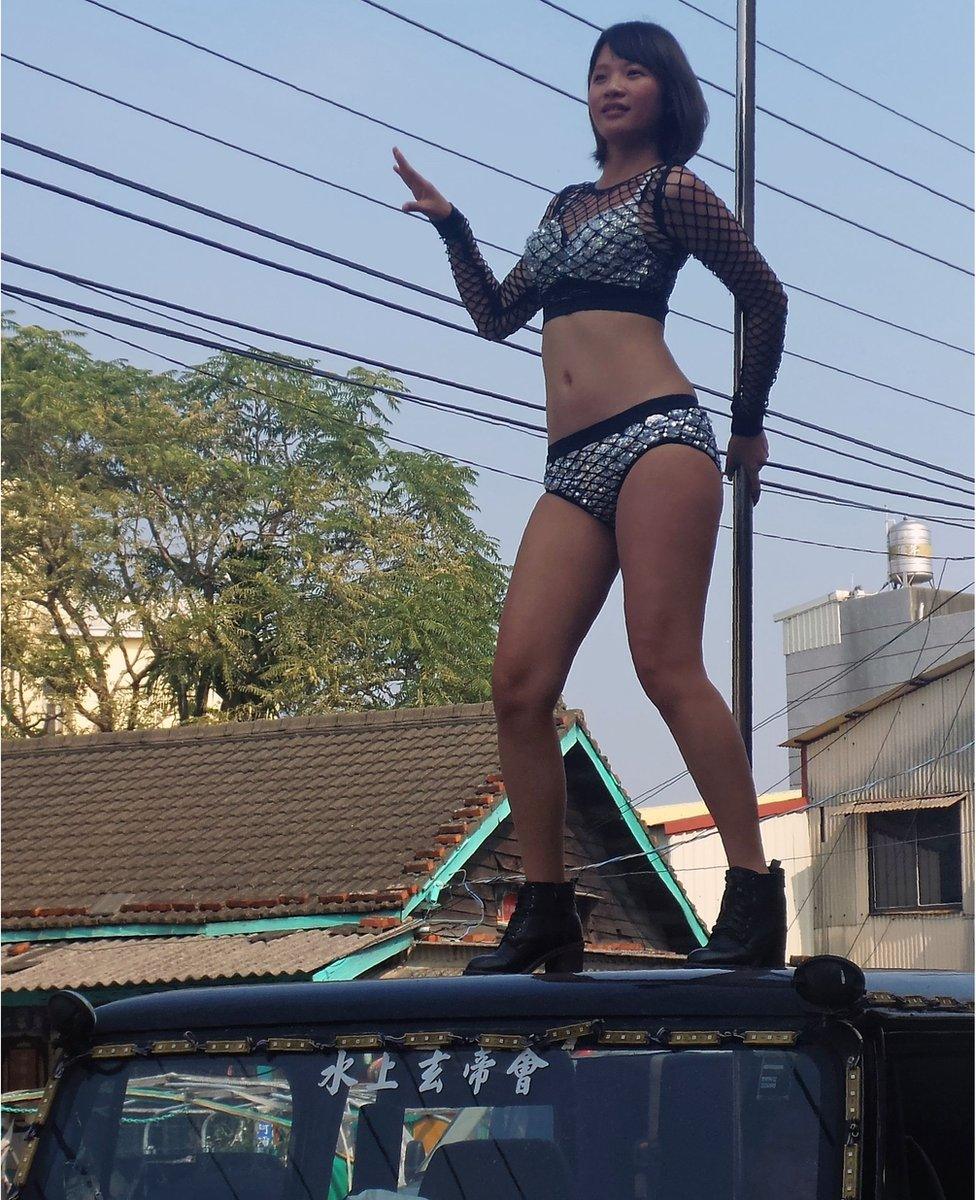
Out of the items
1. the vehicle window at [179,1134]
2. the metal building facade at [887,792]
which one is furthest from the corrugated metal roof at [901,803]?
the vehicle window at [179,1134]

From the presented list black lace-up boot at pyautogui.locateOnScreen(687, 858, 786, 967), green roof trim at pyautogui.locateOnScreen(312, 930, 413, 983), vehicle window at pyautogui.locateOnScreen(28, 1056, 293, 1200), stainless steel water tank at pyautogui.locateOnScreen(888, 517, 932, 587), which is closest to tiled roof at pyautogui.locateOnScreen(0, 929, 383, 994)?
green roof trim at pyautogui.locateOnScreen(312, 930, 413, 983)

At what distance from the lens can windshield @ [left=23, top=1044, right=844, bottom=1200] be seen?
8.27 ft

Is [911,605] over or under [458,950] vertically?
over

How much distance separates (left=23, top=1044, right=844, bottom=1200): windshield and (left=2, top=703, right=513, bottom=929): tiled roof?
9194 mm

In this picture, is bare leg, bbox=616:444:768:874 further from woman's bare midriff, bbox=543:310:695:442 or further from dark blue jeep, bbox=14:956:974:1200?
dark blue jeep, bbox=14:956:974:1200

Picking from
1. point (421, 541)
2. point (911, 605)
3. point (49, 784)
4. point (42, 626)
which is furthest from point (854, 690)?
point (49, 784)

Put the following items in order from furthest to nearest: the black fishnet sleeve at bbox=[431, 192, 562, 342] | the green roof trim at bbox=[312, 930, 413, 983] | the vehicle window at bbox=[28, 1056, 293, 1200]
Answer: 1. the green roof trim at bbox=[312, 930, 413, 983]
2. the black fishnet sleeve at bbox=[431, 192, 562, 342]
3. the vehicle window at bbox=[28, 1056, 293, 1200]

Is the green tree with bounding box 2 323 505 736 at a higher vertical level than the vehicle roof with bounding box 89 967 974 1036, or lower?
higher

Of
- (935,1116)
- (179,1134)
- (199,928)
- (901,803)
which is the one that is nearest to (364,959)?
(199,928)

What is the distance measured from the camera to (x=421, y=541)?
101 feet

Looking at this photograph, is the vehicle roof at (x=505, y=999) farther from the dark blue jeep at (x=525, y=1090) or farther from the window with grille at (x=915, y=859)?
the window with grille at (x=915, y=859)

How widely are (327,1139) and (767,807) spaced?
70.0ft

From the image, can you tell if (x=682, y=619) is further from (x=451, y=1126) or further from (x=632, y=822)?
(x=632, y=822)

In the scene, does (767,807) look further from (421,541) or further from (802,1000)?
(802,1000)
